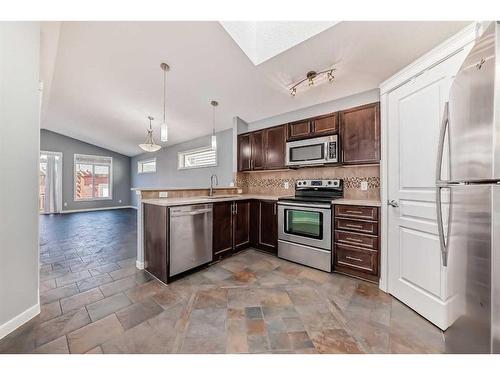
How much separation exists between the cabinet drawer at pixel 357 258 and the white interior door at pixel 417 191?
0.19m

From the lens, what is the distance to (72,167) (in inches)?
302

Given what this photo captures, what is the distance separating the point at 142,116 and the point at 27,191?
3.64 metres

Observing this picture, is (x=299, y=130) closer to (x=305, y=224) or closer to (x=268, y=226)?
(x=305, y=224)

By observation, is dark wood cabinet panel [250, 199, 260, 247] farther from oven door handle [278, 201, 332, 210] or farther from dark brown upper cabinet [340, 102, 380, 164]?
dark brown upper cabinet [340, 102, 380, 164]

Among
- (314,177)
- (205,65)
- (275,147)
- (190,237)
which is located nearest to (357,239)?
(314,177)

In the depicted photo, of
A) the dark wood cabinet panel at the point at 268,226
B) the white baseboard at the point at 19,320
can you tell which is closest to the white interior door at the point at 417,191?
the dark wood cabinet panel at the point at 268,226

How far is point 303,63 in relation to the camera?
2.28 meters

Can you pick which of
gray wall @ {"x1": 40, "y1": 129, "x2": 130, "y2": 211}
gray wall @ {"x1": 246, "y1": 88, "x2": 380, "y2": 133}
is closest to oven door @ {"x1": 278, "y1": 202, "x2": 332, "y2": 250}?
gray wall @ {"x1": 246, "y1": 88, "x2": 380, "y2": 133}

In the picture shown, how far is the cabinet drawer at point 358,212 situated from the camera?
2193 mm

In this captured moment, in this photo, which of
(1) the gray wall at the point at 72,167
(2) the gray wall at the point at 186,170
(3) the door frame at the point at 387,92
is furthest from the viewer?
(1) the gray wall at the point at 72,167

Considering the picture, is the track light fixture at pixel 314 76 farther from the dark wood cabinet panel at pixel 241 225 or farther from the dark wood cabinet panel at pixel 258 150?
the dark wood cabinet panel at pixel 241 225

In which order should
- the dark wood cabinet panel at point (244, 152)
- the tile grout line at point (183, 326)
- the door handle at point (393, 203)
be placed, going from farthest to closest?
1. the dark wood cabinet panel at point (244, 152)
2. the door handle at point (393, 203)
3. the tile grout line at point (183, 326)

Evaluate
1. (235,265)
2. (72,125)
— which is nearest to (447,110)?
(235,265)

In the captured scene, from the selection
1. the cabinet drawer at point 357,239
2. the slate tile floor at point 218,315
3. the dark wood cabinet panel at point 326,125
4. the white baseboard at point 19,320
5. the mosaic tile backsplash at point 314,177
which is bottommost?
the slate tile floor at point 218,315
